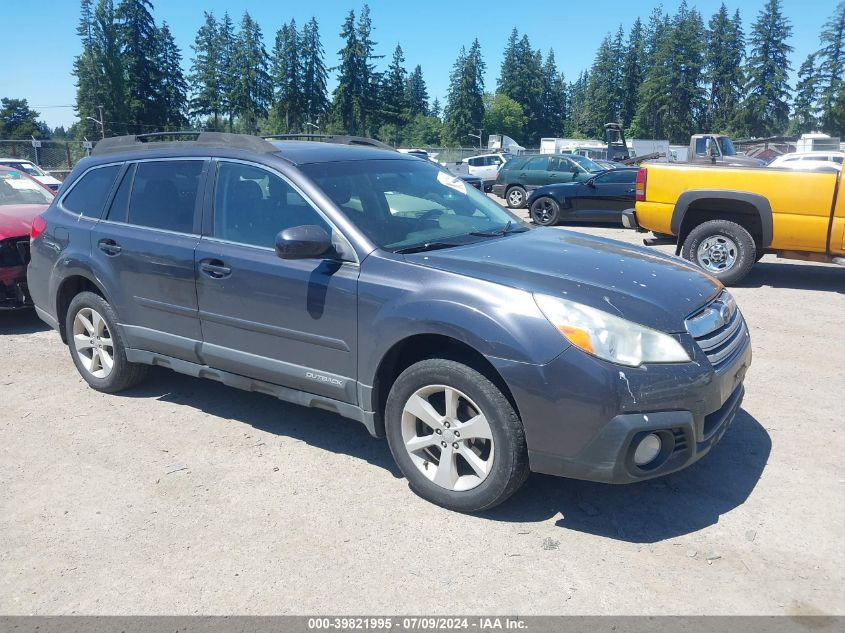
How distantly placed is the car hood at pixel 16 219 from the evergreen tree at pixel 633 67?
11013 centimetres

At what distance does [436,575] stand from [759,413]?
2.77 metres

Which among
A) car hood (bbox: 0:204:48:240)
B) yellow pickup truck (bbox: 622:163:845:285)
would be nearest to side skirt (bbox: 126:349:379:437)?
car hood (bbox: 0:204:48:240)

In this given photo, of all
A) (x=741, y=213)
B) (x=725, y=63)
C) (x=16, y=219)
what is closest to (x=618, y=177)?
(x=741, y=213)

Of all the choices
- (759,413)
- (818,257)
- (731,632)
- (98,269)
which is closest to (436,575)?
(731,632)

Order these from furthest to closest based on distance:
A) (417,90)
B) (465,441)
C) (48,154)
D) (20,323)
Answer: (417,90)
(48,154)
(20,323)
(465,441)

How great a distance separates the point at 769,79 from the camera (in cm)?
8350

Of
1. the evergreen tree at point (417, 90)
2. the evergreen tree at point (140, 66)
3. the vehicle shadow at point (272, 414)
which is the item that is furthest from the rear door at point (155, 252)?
the evergreen tree at point (417, 90)

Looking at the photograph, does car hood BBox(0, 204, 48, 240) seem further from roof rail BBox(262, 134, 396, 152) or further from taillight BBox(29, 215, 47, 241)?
roof rail BBox(262, 134, 396, 152)

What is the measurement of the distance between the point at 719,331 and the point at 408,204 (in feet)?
6.33

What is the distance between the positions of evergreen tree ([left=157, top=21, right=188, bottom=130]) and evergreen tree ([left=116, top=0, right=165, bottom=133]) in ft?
2.03

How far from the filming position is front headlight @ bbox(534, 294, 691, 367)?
3094 millimetres

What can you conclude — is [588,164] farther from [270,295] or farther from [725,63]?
[725,63]

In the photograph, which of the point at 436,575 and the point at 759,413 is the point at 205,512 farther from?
the point at 759,413

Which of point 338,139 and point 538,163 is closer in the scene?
point 338,139
